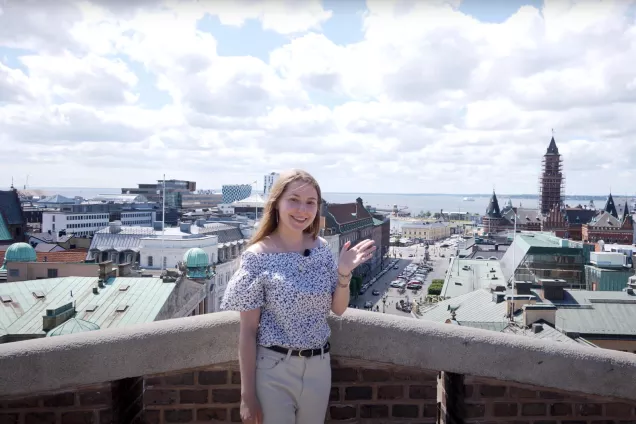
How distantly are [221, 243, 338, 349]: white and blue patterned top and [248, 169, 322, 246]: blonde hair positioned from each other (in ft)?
0.77

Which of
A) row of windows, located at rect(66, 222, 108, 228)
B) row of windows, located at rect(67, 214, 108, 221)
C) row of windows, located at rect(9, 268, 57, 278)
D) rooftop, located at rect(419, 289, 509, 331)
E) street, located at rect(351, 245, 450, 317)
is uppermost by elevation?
row of windows, located at rect(9, 268, 57, 278)

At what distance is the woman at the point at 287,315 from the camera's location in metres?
3.38

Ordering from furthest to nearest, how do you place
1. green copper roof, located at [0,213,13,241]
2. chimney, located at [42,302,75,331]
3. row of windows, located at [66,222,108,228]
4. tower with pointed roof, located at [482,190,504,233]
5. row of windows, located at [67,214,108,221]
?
1. tower with pointed roof, located at [482,190,504,233]
2. row of windows, located at [66,222,108,228]
3. row of windows, located at [67,214,108,221]
4. green copper roof, located at [0,213,13,241]
5. chimney, located at [42,302,75,331]

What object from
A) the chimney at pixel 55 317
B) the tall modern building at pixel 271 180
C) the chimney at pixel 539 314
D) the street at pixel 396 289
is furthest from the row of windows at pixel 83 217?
the chimney at pixel 539 314

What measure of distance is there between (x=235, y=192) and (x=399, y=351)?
190m

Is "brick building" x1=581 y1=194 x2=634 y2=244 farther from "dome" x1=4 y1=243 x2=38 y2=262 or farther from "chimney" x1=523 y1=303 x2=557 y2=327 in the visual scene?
"dome" x1=4 y1=243 x2=38 y2=262

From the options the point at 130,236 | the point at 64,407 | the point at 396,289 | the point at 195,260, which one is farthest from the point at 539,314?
the point at 396,289

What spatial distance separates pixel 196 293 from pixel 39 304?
7.45m

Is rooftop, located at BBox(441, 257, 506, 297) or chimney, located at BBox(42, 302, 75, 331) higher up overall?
chimney, located at BBox(42, 302, 75, 331)

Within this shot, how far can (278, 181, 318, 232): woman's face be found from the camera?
140 inches

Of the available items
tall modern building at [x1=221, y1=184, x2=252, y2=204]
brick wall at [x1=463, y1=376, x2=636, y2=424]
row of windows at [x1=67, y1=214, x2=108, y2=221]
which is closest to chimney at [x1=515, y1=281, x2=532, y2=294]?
brick wall at [x1=463, y1=376, x2=636, y2=424]

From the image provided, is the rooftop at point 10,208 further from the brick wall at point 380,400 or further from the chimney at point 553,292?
the brick wall at point 380,400

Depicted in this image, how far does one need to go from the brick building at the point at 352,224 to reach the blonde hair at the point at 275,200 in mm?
66365

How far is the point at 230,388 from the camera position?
12.8 feet
